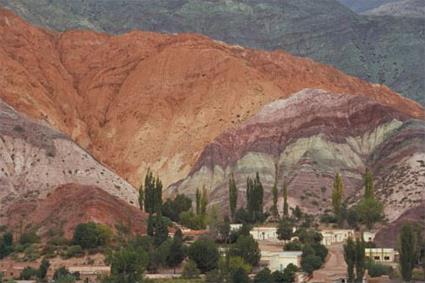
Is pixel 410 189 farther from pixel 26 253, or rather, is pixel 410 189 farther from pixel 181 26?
pixel 181 26

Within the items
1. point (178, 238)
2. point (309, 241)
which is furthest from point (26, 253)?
point (309, 241)

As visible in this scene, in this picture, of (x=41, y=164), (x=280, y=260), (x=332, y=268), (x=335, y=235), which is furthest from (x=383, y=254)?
(x=41, y=164)

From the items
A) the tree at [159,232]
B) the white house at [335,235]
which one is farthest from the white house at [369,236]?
the tree at [159,232]

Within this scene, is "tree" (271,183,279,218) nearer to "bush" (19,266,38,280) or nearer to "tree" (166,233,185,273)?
"tree" (166,233,185,273)

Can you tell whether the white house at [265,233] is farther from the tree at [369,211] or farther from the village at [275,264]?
the tree at [369,211]

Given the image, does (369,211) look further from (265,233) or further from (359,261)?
(359,261)

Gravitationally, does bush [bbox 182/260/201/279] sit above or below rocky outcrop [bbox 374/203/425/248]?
below

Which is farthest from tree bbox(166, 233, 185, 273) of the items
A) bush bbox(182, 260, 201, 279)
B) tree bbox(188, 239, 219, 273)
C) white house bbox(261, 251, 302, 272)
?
white house bbox(261, 251, 302, 272)
